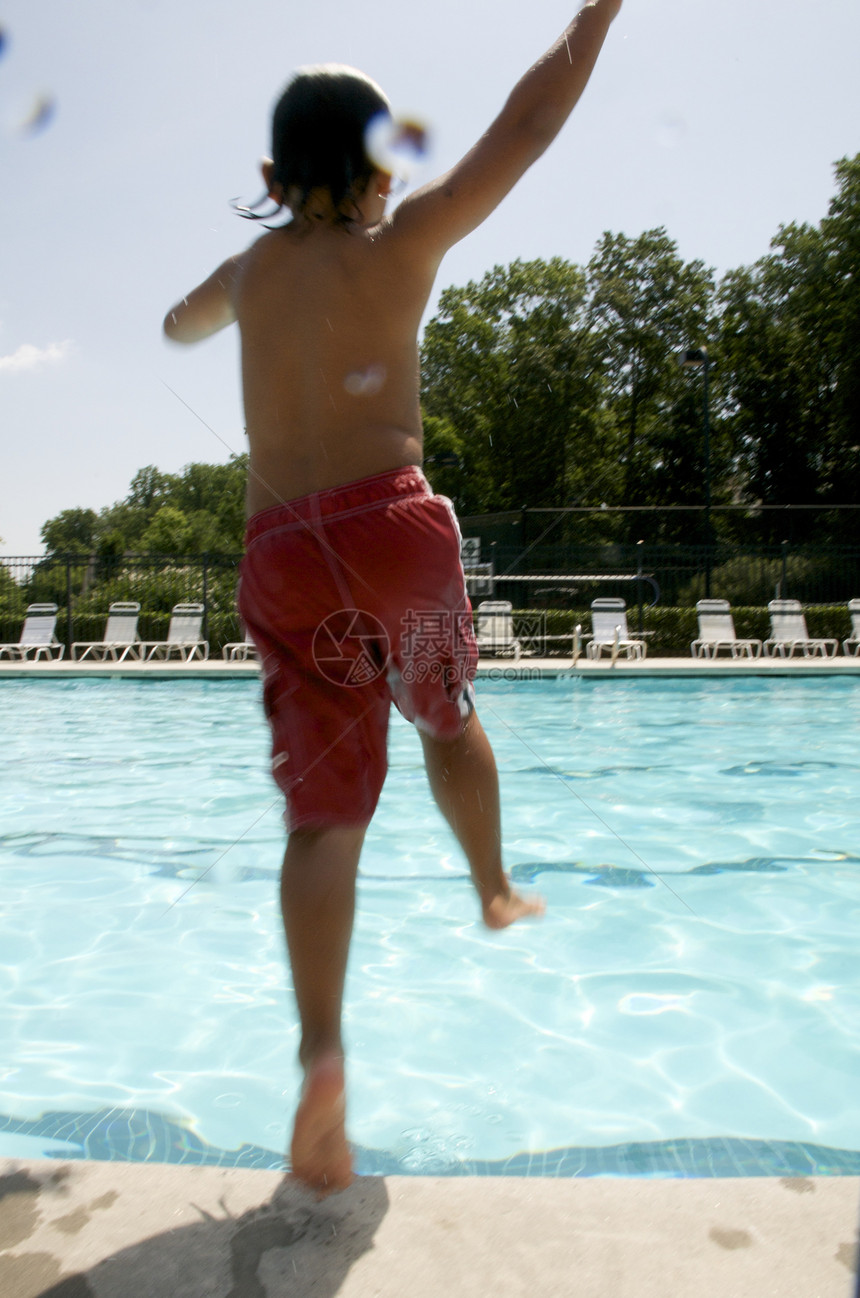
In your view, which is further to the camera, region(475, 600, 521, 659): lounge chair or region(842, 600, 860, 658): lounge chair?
region(842, 600, 860, 658): lounge chair

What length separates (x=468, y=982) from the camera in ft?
10.4

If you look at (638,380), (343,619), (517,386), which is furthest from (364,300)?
(638,380)

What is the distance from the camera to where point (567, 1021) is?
2869 millimetres

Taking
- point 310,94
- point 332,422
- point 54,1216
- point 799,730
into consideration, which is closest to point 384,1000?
point 54,1216

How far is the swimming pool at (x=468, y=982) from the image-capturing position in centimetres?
225

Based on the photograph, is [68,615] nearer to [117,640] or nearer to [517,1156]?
[117,640]

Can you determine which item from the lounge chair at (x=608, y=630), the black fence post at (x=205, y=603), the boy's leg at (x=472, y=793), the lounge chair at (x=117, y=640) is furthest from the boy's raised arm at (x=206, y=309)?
the black fence post at (x=205, y=603)

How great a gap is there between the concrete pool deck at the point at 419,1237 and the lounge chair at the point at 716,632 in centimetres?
1498

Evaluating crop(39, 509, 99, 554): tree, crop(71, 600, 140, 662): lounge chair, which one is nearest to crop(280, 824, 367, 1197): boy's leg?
crop(71, 600, 140, 662): lounge chair

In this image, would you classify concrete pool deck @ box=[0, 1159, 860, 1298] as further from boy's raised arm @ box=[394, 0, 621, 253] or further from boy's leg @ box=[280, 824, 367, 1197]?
boy's raised arm @ box=[394, 0, 621, 253]

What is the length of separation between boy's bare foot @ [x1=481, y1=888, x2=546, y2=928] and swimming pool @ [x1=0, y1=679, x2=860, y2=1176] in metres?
0.75

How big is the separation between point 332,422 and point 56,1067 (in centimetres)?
206

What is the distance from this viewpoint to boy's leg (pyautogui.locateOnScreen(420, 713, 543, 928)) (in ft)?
5.10

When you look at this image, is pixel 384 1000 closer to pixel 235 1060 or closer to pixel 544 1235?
pixel 235 1060
